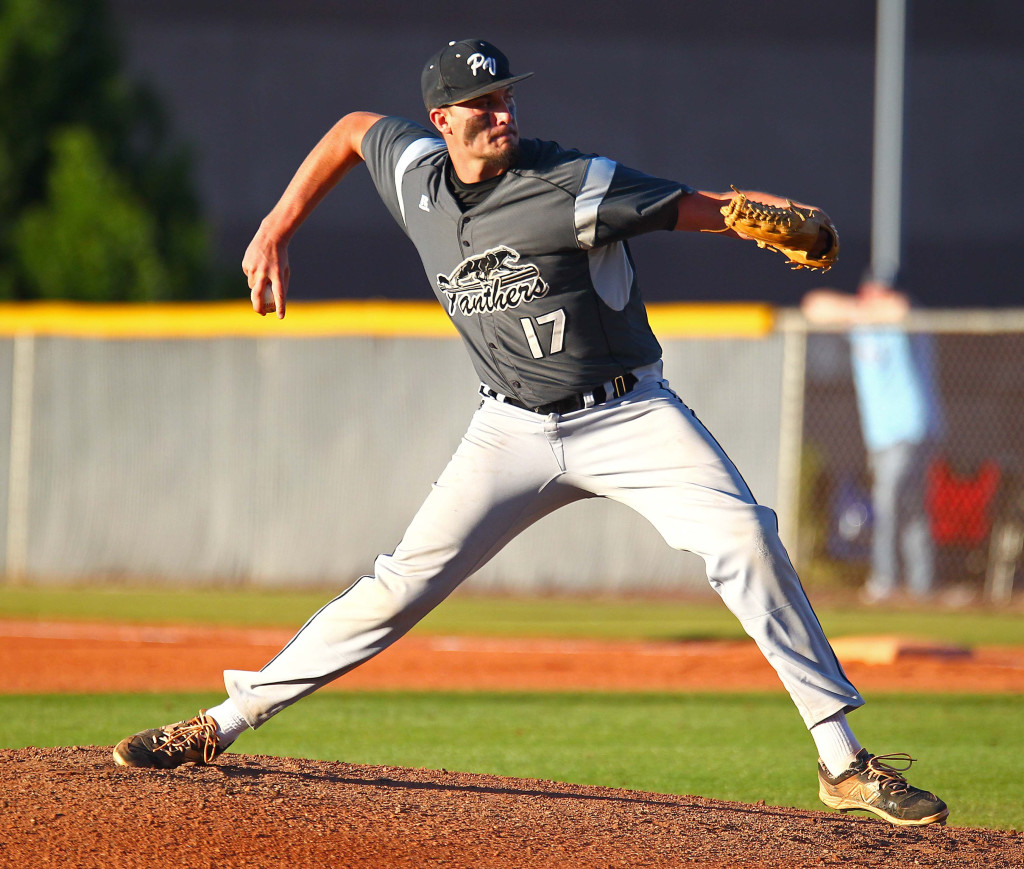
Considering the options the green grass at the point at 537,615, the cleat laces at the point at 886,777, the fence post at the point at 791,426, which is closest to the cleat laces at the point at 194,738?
the cleat laces at the point at 886,777

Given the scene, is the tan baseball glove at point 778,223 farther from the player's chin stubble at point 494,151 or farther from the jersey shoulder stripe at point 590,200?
the player's chin stubble at point 494,151

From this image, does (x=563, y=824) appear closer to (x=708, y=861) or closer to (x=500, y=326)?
(x=708, y=861)

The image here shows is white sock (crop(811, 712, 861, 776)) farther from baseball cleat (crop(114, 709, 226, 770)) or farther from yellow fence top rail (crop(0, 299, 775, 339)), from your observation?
yellow fence top rail (crop(0, 299, 775, 339))

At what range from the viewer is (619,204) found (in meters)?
3.84

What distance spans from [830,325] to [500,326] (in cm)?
799

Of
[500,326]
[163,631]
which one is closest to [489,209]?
[500,326]

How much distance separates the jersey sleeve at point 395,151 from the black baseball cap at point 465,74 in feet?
0.87

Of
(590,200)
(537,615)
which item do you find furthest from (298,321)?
(590,200)

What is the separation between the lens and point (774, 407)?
38.8 ft

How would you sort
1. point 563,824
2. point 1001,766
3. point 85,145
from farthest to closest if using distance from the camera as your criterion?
1. point 85,145
2. point 1001,766
3. point 563,824

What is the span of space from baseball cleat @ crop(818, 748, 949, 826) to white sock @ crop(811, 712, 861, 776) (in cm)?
2

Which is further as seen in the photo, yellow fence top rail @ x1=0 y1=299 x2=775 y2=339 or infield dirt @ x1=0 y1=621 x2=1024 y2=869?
yellow fence top rail @ x1=0 y1=299 x2=775 y2=339

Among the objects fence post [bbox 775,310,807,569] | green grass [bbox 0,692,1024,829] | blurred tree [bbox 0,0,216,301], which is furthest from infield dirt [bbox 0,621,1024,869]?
blurred tree [bbox 0,0,216,301]

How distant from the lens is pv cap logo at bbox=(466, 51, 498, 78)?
13.3 feet
